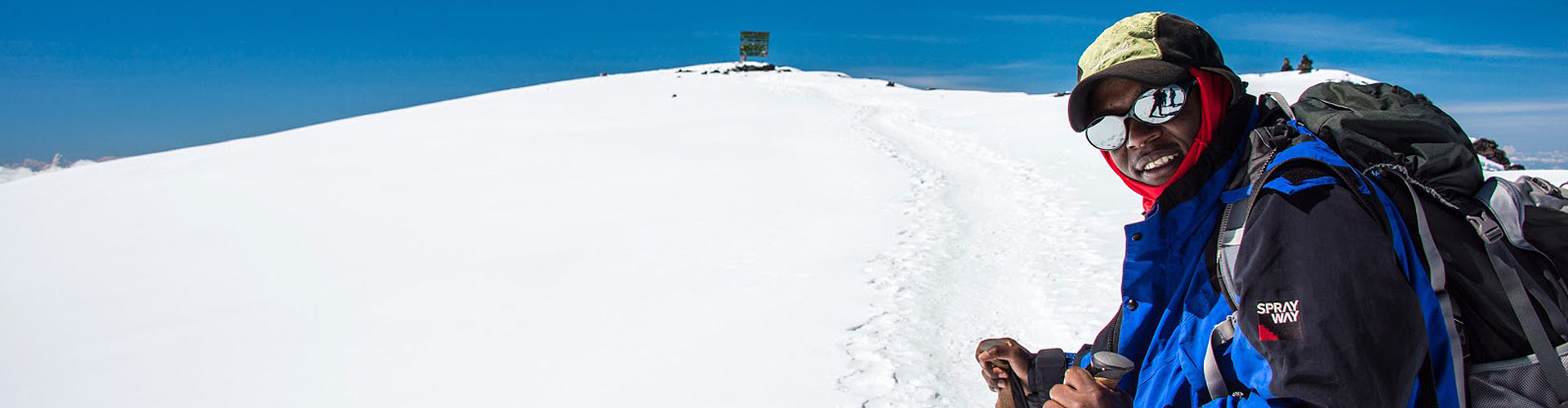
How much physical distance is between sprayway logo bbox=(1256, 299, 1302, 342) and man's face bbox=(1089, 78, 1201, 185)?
1.64 feet

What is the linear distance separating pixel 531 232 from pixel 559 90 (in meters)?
28.0

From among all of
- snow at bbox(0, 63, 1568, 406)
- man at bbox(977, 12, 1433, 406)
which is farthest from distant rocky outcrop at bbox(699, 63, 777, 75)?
man at bbox(977, 12, 1433, 406)

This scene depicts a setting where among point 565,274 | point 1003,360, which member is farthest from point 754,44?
point 1003,360

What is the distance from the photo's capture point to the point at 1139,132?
1.68 meters

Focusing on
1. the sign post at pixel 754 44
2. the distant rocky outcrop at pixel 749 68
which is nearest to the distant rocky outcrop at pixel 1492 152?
the distant rocky outcrop at pixel 749 68

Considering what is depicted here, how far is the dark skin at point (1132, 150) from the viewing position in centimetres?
162

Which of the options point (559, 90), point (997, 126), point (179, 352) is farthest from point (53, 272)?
point (559, 90)

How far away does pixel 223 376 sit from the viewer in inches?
213

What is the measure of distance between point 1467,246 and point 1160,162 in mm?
541

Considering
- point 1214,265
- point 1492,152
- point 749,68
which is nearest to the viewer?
point 1214,265

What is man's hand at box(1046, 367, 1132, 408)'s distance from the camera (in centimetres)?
162

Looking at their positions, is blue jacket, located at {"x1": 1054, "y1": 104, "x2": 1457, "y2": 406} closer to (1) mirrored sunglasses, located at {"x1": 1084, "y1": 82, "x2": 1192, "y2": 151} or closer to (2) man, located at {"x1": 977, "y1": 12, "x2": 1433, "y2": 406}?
(2) man, located at {"x1": 977, "y1": 12, "x2": 1433, "y2": 406}

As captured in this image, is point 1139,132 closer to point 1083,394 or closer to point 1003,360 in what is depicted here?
point 1083,394

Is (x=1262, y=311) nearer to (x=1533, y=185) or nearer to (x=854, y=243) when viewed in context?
(x=1533, y=185)
